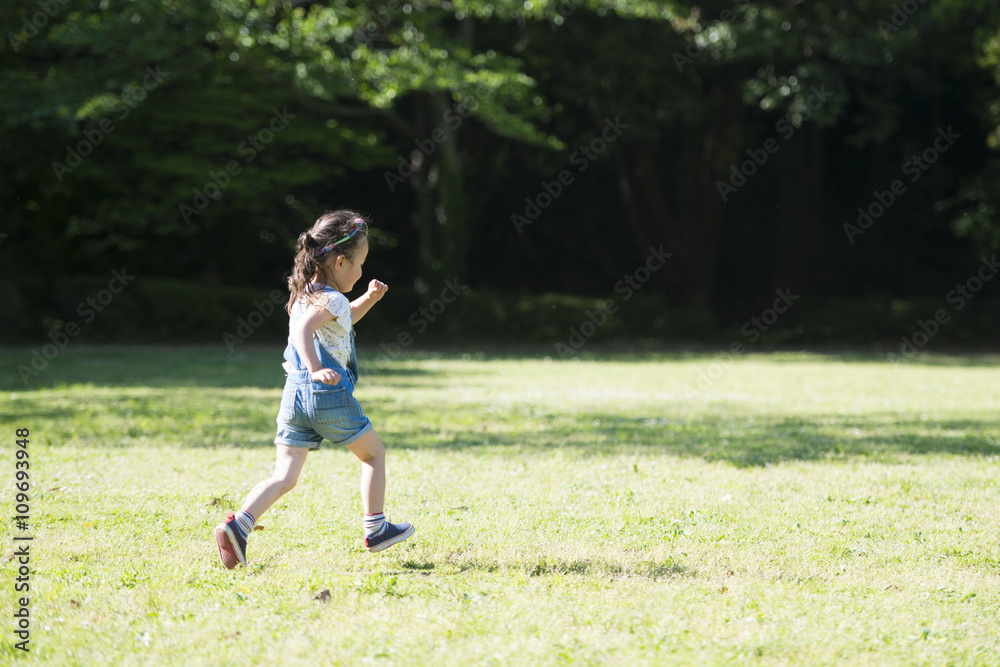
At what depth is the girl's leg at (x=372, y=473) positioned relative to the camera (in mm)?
4586

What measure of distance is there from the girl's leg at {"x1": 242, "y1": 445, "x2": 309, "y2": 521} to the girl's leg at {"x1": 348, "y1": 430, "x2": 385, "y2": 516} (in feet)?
0.85

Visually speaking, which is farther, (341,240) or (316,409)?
(341,240)

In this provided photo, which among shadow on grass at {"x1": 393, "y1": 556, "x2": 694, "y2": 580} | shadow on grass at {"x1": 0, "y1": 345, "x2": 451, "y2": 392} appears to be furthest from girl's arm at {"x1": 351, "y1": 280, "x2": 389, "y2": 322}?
shadow on grass at {"x1": 0, "y1": 345, "x2": 451, "y2": 392}

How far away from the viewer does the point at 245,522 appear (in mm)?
4316

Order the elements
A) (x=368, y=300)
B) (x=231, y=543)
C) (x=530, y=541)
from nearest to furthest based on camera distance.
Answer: (x=231, y=543) → (x=368, y=300) → (x=530, y=541)

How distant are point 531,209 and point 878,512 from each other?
2453 cm

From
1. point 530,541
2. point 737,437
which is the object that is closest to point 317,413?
point 530,541

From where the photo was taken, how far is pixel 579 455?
7.67 meters

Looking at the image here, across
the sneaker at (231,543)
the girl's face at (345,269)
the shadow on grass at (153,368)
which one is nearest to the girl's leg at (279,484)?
the sneaker at (231,543)

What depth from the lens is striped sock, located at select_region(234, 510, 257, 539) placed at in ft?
14.1

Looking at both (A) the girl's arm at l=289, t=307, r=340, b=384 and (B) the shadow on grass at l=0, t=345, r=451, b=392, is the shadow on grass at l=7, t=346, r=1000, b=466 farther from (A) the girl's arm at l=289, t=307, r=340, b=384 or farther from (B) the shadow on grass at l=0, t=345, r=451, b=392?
(A) the girl's arm at l=289, t=307, r=340, b=384

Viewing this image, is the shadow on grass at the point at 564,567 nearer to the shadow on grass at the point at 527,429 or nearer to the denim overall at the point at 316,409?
the denim overall at the point at 316,409

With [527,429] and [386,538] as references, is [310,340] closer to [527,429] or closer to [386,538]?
[386,538]

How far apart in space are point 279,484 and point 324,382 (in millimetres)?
543
